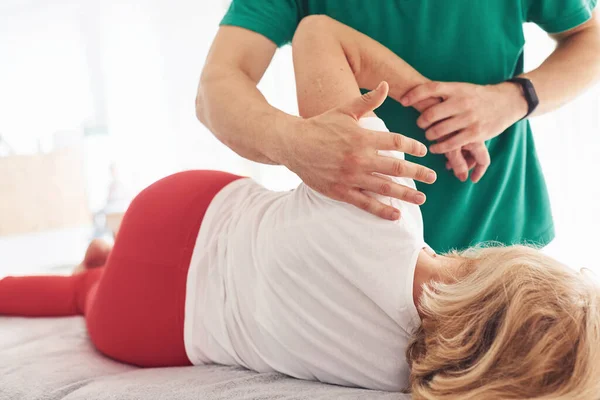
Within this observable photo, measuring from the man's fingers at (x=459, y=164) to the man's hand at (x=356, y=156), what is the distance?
38 cm

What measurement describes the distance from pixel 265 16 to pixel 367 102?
526mm

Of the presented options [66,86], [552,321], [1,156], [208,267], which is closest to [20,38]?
[66,86]

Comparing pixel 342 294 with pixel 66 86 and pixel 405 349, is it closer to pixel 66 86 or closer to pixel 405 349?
pixel 405 349

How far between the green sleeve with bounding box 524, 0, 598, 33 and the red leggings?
84cm

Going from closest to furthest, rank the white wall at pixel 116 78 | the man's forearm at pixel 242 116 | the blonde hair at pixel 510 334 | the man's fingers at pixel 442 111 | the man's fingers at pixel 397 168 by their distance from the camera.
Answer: the blonde hair at pixel 510 334, the man's fingers at pixel 397 168, the man's forearm at pixel 242 116, the man's fingers at pixel 442 111, the white wall at pixel 116 78

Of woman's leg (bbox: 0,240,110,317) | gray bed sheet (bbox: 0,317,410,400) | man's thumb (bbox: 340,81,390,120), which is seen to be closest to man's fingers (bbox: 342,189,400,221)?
man's thumb (bbox: 340,81,390,120)

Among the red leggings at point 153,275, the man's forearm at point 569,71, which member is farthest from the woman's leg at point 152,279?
the man's forearm at point 569,71

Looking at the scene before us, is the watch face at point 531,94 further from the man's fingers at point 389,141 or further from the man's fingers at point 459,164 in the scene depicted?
the man's fingers at point 389,141

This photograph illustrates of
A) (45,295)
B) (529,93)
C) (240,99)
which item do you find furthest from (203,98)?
(45,295)

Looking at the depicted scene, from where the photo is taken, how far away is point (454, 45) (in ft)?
4.49

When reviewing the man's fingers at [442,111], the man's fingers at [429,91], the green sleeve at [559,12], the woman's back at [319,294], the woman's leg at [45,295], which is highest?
the green sleeve at [559,12]

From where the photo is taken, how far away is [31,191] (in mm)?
3664

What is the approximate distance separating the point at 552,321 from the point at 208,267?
2.24ft

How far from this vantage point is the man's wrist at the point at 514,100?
126 centimetres
